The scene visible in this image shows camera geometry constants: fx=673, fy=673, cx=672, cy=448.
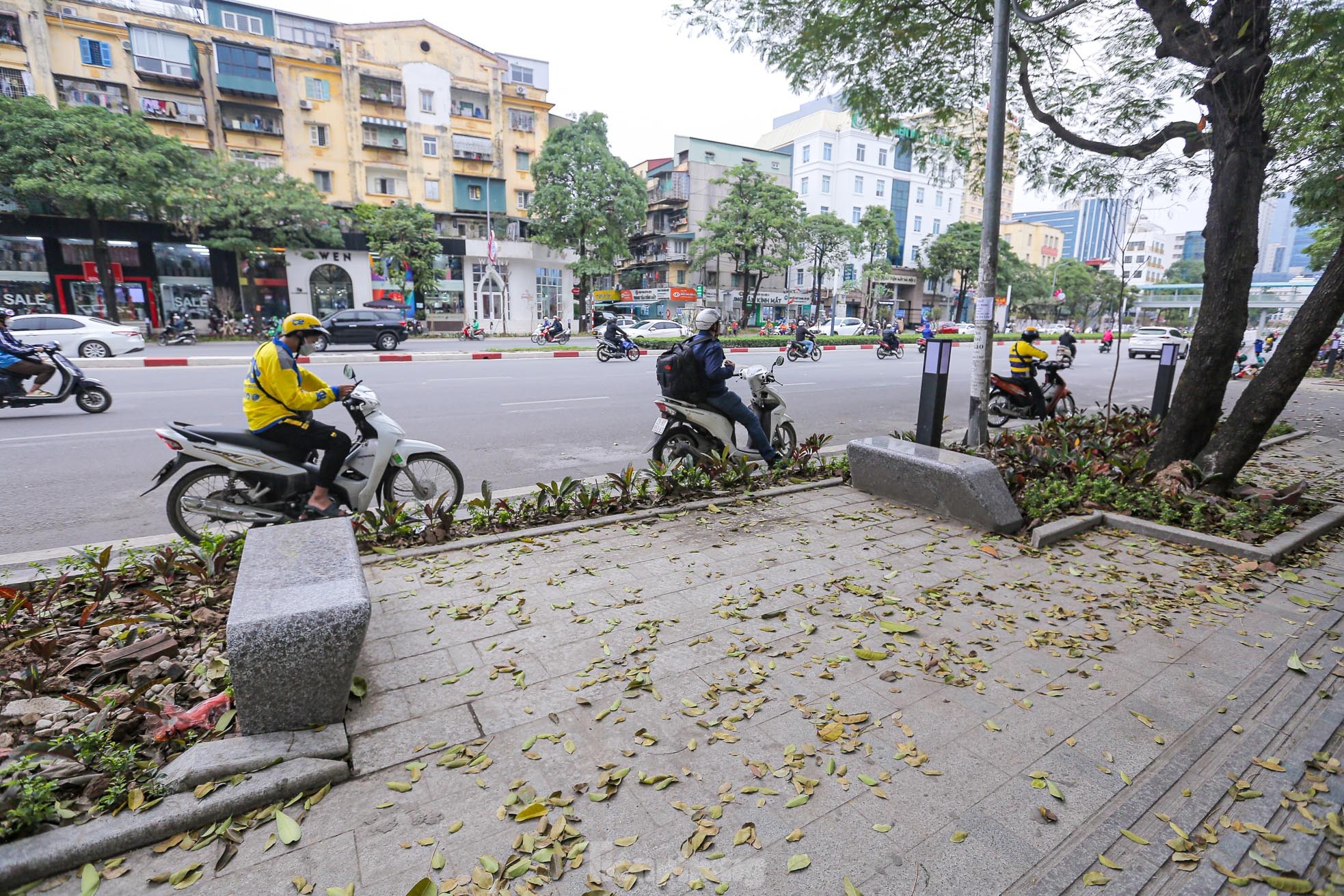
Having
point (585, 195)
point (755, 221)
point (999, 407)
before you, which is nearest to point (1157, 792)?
point (999, 407)

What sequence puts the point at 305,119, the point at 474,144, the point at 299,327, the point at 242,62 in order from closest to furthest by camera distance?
the point at 299,327
the point at 242,62
the point at 305,119
the point at 474,144

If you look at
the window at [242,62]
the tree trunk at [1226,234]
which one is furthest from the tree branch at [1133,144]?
the window at [242,62]

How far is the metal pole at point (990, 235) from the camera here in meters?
6.65

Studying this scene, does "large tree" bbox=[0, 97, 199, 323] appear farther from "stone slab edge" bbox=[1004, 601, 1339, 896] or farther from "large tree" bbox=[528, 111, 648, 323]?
"stone slab edge" bbox=[1004, 601, 1339, 896]

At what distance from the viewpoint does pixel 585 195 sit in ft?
118

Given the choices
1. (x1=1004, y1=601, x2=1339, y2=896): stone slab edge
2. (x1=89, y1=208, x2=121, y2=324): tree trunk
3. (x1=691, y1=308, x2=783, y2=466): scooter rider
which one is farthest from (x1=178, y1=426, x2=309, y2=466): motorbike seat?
(x1=89, y1=208, x2=121, y2=324): tree trunk

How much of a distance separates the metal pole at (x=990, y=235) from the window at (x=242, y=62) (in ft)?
119

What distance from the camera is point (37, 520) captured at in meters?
5.07

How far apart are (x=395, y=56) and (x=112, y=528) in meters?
38.1

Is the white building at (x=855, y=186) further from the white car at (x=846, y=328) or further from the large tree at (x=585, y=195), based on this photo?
the large tree at (x=585, y=195)

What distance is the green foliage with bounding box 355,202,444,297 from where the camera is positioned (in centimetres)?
3266

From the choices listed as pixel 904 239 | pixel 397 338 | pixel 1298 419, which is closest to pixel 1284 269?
pixel 904 239

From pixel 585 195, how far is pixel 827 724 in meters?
36.6

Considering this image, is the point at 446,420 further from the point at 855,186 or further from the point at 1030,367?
the point at 855,186
